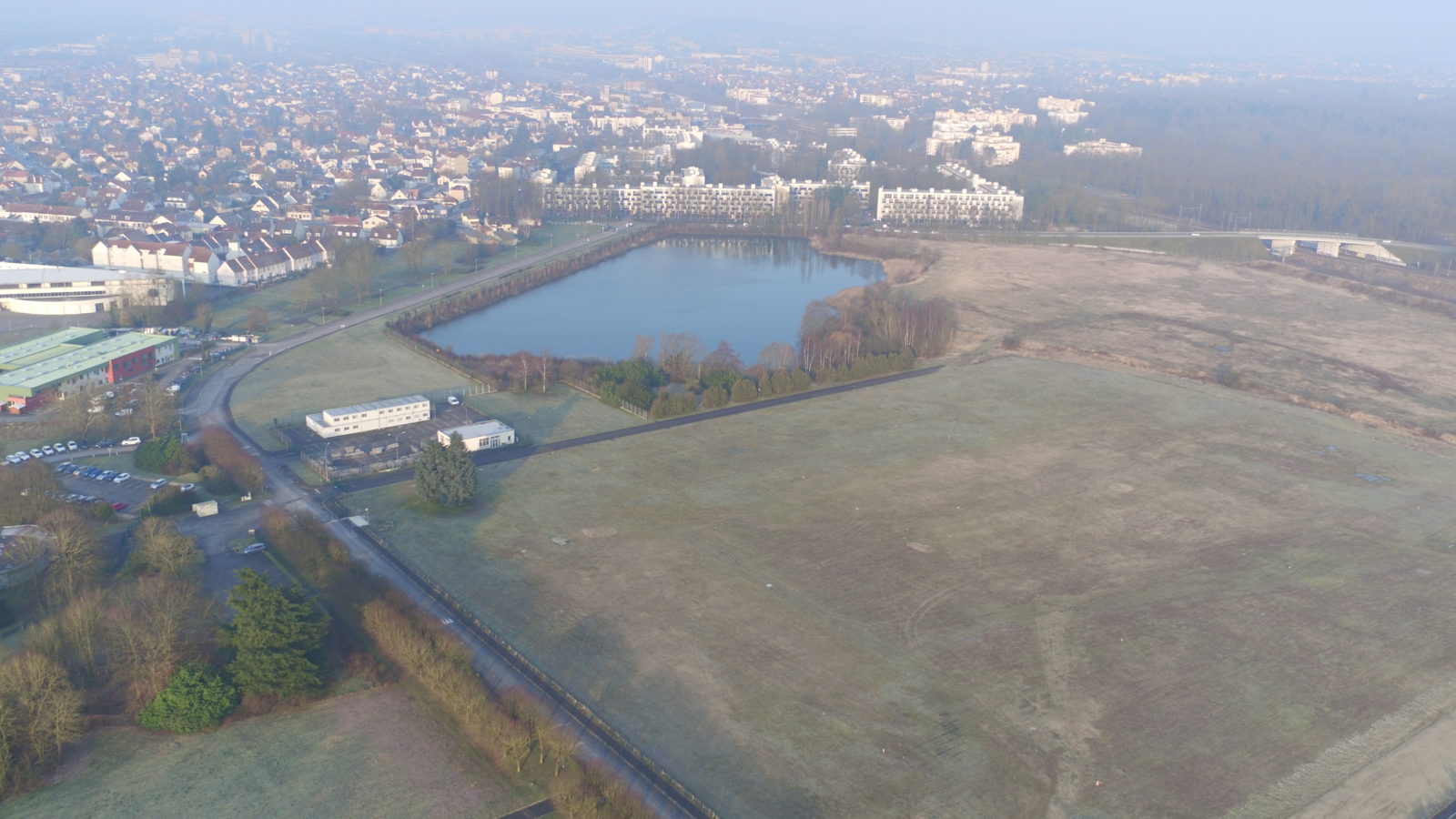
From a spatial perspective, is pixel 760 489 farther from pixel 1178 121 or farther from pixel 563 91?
pixel 563 91

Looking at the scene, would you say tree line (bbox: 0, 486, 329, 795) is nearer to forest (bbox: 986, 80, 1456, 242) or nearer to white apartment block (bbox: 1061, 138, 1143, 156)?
forest (bbox: 986, 80, 1456, 242)

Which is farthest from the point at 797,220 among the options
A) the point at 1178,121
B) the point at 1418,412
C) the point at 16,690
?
the point at 1178,121

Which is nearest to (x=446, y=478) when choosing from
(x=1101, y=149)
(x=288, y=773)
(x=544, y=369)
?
(x=288, y=773)

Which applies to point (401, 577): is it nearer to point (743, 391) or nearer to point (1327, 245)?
point (743, 391)

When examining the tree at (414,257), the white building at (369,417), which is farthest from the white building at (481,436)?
the tree at (414,257)

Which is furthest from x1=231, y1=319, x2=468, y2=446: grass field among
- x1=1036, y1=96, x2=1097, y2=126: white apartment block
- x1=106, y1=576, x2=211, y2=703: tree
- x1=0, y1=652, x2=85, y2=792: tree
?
x1=1036, y1=96, x2=1097, y2=126: white apartment block
